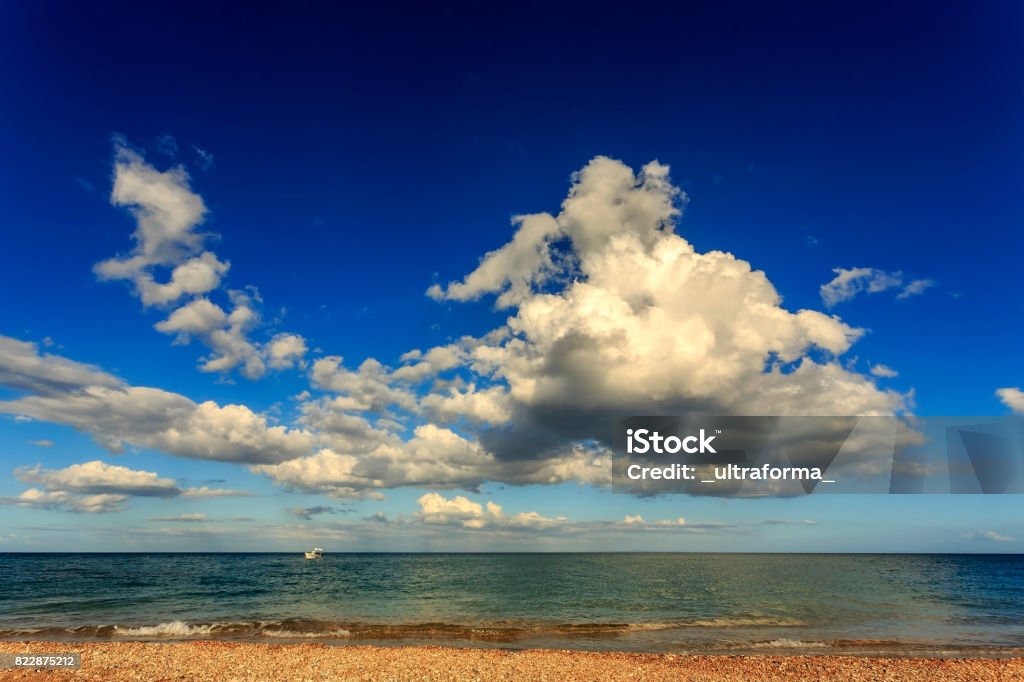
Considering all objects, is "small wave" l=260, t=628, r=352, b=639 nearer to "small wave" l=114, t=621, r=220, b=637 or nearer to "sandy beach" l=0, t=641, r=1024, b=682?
"small wave" l=114, t=621, r=220, b=637

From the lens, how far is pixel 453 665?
2080cm

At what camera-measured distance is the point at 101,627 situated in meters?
30.3

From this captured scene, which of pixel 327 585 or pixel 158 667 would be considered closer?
pixel 158 667

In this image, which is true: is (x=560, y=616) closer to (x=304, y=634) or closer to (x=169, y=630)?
(x=304, y=634)

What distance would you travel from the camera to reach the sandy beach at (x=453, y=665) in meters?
19.2

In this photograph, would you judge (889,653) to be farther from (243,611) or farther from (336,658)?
(243,611)

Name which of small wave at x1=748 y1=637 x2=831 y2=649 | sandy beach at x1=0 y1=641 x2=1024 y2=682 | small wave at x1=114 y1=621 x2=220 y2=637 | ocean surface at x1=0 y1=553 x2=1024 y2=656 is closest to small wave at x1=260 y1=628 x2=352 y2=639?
ocean surface at x1=0 y1=553 x2=1024 y2=656

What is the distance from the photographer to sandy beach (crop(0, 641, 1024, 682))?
Answer: 19188 millimetres

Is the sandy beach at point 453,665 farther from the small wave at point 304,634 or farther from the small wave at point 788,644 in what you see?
the small wave at point 304,634

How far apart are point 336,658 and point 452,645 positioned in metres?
6.42

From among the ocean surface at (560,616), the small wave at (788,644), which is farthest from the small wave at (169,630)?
the small wave at (788,644)

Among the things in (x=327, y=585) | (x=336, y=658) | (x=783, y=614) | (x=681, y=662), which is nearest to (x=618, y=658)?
(x=681, y=662)

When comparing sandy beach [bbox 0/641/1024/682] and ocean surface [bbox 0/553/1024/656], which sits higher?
→ sandy beach [bbox 0/641/1024/682]

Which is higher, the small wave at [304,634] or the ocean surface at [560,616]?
the small wave at [304,634]
